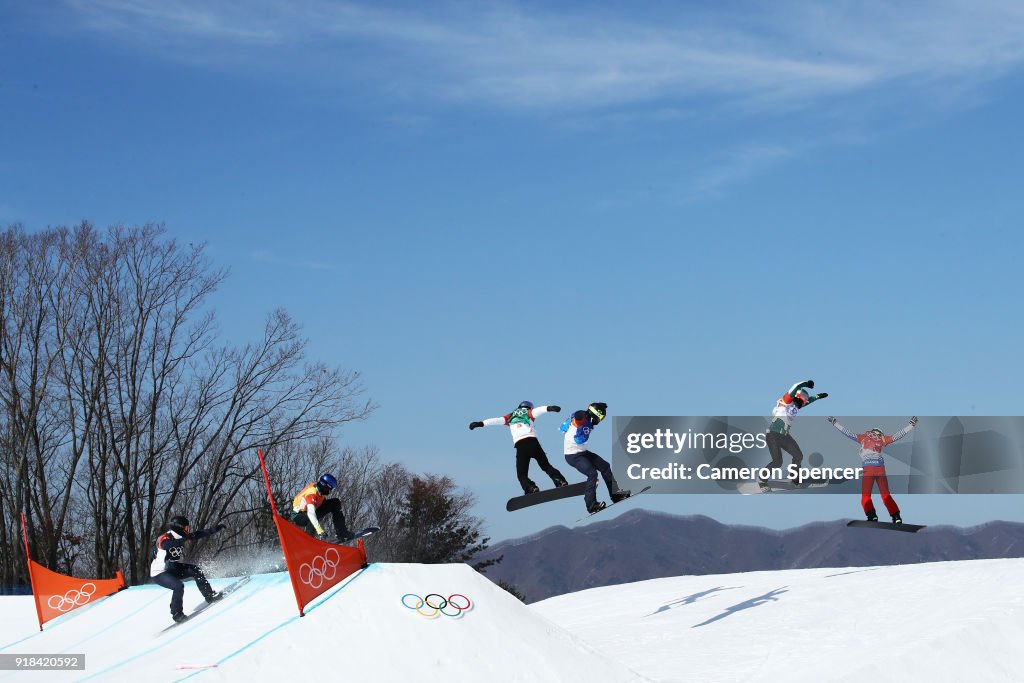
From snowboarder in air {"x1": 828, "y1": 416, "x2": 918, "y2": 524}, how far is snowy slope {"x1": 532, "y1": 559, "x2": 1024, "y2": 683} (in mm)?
1513

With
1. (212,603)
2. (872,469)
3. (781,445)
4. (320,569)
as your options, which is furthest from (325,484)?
(872,469)

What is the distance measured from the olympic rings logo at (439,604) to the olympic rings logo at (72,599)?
8.12 meters

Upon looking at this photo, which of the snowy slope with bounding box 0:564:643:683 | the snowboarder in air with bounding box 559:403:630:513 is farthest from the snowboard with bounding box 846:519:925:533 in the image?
the snowy slope with bounding box 0:564:643:683

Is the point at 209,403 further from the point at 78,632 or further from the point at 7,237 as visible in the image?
the point at 78,632

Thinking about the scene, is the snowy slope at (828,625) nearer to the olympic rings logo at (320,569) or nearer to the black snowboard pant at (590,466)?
the black snowboard pant at (590,466)

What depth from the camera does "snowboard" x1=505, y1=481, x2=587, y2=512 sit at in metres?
18.9

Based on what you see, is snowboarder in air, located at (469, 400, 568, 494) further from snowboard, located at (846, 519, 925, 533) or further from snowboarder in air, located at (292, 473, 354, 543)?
snowboard, located at (846, 519, 925, 533)

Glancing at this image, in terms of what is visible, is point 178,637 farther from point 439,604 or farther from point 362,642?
point 439,604

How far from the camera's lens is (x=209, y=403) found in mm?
37906

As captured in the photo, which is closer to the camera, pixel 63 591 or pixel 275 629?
pixel 275 629

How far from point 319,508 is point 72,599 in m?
6.17

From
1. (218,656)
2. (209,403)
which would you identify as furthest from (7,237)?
(218,656)

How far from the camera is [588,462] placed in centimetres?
1839

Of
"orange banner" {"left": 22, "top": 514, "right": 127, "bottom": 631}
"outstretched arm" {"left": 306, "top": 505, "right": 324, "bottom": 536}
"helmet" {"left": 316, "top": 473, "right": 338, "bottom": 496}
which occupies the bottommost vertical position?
"orange banner" {"left": 22, "top": 514, "right": 127, "bottom": 631}
